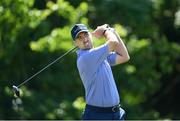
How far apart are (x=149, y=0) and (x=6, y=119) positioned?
3.62 meters

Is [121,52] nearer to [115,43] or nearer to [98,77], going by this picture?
[115,43]

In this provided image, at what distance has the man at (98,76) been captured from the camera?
5910 mm

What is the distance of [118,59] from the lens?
6.22 m

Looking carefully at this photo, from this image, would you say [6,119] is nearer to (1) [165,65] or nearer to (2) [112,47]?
(1) [165,65]

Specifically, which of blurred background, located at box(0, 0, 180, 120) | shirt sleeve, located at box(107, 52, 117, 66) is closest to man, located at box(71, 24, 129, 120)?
shirt sleeve, located at box(107, 52, 117, 66)

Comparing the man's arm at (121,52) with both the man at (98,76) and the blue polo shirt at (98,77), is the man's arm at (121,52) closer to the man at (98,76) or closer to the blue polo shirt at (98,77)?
the man at (98,76)

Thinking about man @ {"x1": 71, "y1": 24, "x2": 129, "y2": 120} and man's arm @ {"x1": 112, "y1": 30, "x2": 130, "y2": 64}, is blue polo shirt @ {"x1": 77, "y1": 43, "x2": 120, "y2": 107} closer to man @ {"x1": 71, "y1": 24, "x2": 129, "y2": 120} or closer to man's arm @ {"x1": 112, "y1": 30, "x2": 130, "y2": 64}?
man @ {"x1": 71, "y1": 24, "x2": 129, "y2": 120}

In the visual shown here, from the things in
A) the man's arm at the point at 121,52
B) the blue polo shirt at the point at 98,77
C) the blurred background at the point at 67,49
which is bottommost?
the blue polo shirt at the point at 98,77

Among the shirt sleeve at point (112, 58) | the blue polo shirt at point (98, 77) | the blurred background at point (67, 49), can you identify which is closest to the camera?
the blue polo shirt at point (98, 77)

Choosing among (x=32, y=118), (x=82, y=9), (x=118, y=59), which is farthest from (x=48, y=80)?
(x=118, y=59)

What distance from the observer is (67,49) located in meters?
11.5

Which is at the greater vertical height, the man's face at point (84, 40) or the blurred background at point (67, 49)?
the blurred background at point (67, 49)

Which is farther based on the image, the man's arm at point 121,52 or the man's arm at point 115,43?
the man's arm at point 121,52

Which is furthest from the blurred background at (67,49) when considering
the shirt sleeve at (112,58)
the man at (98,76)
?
the man at (98,76)
